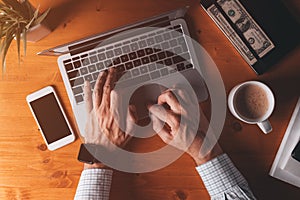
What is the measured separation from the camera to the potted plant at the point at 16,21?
881 mm

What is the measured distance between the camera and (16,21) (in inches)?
35.1

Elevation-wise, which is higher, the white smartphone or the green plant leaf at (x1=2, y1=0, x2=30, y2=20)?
the green plant leaf at (x1=2, y1=0, x2=30, y2=20)

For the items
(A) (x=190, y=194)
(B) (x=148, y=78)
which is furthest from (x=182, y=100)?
(A) (x=190, y=194)

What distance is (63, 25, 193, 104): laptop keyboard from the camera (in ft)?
3.12

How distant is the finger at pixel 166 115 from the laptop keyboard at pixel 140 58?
66 millimetres

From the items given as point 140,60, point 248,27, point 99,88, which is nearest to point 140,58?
point 140,60

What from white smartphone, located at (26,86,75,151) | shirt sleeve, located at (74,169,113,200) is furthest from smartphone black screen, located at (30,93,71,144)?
shirt sleeve, located at (74,169,113,200)

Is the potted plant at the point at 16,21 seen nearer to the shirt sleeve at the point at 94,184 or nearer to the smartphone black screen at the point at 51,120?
the smartphone black screen at the point at 51,120

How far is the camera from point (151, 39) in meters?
0.95

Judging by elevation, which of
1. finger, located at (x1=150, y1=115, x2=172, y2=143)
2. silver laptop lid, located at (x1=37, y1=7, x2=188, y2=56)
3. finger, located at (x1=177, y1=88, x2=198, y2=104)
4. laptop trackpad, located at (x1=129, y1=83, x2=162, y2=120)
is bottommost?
finger, located at (x1=150, y1=115, x2=172, y2=143)

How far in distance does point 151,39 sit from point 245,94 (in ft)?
0.77

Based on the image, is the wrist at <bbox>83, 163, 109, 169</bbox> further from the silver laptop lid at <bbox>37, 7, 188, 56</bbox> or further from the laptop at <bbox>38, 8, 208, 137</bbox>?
the silver laptop lid at <bbox>37, 7, 188, 56</bbox>

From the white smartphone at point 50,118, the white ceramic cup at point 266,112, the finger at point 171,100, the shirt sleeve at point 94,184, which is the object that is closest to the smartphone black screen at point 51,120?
the white smartphone at point 50,118

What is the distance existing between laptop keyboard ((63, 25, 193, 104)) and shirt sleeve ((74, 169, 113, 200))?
0.19 m
